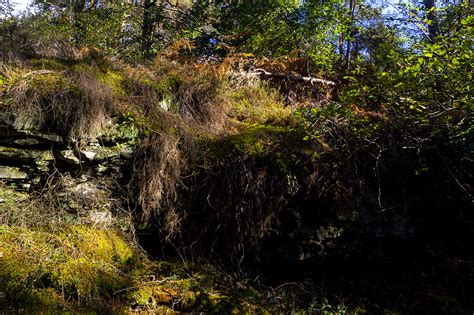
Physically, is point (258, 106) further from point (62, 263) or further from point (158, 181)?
point (62, 263)

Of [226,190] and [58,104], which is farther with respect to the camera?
[226,190]

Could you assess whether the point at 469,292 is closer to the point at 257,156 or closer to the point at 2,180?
the point at 257,156

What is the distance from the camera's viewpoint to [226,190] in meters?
4.21

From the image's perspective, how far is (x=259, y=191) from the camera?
4.16m

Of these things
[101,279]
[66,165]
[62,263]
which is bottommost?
[101,279]

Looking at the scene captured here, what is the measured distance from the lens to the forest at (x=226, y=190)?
3.55 meters

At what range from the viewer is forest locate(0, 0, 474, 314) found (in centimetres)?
355

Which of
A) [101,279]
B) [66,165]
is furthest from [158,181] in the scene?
[101,279]

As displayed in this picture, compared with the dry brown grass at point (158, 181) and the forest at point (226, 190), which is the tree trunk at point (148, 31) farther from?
the dry brown grass at point (158, 181)

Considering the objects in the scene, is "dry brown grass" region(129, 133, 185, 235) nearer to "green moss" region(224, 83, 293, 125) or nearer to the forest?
the forest

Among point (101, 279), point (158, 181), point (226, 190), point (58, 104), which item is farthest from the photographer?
point (226, 190)

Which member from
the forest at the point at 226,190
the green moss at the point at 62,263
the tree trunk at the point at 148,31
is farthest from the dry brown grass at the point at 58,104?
the tree trunk at the point at 148,31

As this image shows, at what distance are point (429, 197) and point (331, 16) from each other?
4.32 m

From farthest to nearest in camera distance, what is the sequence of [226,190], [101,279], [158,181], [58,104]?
[226,190] < [158,181] < [58,104] < [101,279]
